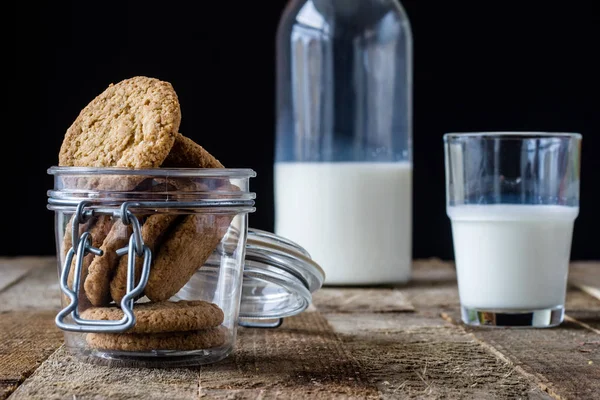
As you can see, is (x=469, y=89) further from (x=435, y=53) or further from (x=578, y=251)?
(x=578, y=251)

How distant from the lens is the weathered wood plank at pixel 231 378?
733mm

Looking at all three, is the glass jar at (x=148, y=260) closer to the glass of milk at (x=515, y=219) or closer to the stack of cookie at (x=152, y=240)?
the stack of cookie at (x=152, y=240)

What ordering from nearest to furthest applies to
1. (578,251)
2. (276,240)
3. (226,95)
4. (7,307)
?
(276,240)
(7,307)
(226,95)
(578,251)

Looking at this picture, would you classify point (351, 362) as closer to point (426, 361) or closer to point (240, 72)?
point (426, 361)

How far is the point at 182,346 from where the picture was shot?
82cm

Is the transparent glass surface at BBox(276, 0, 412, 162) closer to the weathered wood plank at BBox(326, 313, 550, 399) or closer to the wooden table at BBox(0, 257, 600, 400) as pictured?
the wooden table at BBox(0, 257, 600, 400)

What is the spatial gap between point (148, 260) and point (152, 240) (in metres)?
0.04

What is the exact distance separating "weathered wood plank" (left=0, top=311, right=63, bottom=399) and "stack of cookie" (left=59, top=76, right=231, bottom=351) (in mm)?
74

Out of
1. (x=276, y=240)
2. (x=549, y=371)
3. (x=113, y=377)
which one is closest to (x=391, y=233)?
(x=276, y=240)

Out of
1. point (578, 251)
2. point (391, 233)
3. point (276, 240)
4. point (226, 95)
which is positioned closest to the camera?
point (276, 240)

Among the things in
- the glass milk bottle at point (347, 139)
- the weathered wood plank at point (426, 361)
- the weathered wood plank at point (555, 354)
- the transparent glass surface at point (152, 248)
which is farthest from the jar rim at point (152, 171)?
the glass milk bottle at point (347, 139)

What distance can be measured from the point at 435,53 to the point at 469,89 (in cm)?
11

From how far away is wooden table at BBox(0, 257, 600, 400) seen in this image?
75cm

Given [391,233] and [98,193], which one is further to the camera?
[391,233]
